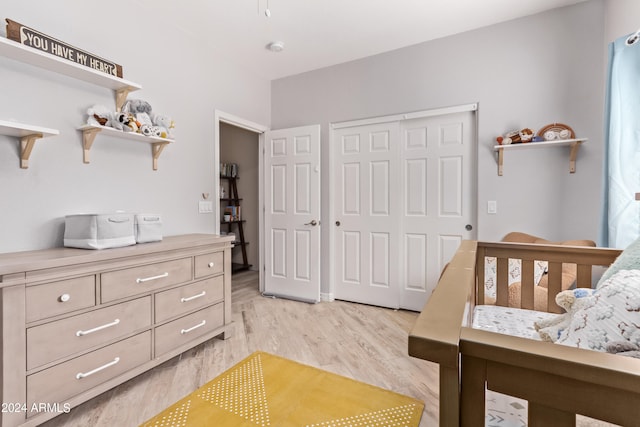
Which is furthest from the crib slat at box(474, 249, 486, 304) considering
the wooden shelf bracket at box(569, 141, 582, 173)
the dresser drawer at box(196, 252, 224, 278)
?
the dresser drawer at box(196, 252, 224, 278)

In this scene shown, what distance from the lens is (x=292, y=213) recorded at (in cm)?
339

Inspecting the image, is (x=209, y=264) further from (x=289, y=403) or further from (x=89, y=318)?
Answer: (x=289, y=403)

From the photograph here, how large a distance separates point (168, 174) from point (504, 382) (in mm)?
2527

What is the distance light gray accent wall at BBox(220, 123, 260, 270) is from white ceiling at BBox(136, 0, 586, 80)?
184cm

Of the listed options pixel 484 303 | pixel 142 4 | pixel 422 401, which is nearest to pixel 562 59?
pixel 484 303

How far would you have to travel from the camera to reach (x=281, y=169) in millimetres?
3439

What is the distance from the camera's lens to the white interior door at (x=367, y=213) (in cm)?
302

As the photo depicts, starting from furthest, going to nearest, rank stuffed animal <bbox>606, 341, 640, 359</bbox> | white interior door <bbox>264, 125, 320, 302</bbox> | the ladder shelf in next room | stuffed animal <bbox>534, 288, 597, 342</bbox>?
the ladder shelf in next room, white interior door <bbox>264, 125, 320, 302</bbox>, stuffed animal <bbox>534, 288, 597, 342</bbox>, stuffed animal <bbox>606, 341, 640, 359</bbox>

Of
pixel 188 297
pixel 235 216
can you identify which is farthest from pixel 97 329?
pixel 235 216

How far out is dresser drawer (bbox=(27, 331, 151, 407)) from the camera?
1.31 metres

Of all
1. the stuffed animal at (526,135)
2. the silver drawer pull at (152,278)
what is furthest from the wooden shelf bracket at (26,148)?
the stuffed animal at (526,135)

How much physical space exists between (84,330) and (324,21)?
2671 millimetres

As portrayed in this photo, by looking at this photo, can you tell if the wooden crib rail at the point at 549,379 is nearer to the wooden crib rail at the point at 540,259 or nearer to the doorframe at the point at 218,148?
the wooden crib rail at the point at 540,259

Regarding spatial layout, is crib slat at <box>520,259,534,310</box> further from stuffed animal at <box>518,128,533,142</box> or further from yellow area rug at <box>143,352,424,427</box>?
stuffed animal at <box>518,128,533,142</box>
